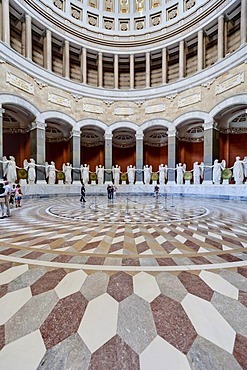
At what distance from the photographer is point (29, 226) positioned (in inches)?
162

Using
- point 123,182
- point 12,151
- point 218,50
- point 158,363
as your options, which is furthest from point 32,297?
point 218,50

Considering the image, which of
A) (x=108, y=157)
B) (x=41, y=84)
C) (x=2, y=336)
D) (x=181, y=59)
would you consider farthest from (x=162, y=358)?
(x=181, y=59)

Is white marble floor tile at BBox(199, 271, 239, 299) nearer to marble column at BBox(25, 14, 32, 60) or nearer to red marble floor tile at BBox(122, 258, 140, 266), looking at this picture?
red marble floor tile at BBox(122, 258, 140, 266)

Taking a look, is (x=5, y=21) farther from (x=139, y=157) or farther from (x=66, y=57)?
(x=139, y=157)

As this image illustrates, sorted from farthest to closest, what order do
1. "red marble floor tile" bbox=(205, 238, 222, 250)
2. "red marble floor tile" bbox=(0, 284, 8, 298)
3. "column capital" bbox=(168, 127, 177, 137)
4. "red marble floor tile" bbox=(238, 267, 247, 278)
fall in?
"column capital" bbox=(168, 127, 177, 137), "red marble floor tile" bbox=(205, 238, 222, 250), "red marble floor tile" bbox=(238, 267, 247, 278), "red marble floor tile" bbox=(0, 284, 8, 298)

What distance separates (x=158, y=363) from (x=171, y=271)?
112cm

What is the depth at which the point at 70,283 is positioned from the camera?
6.01ft

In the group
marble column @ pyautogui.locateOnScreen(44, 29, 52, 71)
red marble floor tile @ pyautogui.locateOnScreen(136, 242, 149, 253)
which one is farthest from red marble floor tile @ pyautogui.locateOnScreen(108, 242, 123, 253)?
marble column @ pyautogui.locateOnScreen(44, 29, 52, 71)

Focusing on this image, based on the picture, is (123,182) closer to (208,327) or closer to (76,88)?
(76,88)

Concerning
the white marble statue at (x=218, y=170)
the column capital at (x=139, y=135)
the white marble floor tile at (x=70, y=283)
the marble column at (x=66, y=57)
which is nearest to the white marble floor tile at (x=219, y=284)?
the white marble floor tile at (x=70, y=283)

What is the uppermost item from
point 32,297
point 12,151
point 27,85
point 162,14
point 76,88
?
point 162,14

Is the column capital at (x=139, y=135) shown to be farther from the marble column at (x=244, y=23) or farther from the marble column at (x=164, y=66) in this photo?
the marble column at (x=244, y=23)

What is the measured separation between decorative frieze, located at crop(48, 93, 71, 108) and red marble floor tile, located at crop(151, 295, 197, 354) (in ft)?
54.8

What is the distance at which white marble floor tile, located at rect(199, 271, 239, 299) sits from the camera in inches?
65.5
